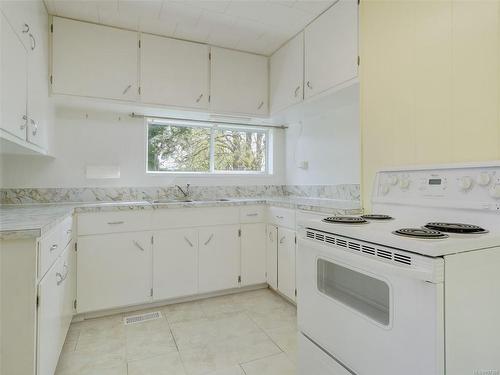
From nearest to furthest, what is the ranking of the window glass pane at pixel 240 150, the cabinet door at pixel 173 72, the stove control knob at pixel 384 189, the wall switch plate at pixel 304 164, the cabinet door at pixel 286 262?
the stove control knob at pixel 384 189 < the cabinet door at pixel 286 262 < the cabinet door at pixel 173 72 < the wall switch plate at pixel 304 164 < the window glass pane at pixel 240 150

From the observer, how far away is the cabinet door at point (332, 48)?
6.25 feet

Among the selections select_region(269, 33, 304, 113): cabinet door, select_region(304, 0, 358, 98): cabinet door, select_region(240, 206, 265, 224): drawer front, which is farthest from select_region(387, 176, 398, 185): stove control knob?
select_region(240, 206, 265, 224): drawer front

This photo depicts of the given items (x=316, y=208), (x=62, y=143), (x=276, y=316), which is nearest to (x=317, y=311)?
(x=316, y=208)

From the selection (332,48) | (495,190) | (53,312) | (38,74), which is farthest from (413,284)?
(38,74)

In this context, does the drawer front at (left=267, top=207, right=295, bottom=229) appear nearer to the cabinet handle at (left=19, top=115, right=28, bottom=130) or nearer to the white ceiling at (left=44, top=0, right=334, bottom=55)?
the white ceiling at (left=44, top=0, right=334, bottom=55)

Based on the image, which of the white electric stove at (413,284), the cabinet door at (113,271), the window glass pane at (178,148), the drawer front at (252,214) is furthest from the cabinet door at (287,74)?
the cabinet door at (113,271)

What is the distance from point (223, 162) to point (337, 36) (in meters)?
1.65

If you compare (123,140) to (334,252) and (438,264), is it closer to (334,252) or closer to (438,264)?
(334,252)

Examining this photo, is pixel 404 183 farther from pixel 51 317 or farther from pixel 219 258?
pixel 51 317

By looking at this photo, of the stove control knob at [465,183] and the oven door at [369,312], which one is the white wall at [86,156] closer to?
the oven door at [369,312]

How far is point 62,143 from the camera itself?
2.50 m

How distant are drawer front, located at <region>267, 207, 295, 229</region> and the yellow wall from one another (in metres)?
0.66

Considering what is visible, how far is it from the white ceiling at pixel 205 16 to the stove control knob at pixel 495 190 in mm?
1630

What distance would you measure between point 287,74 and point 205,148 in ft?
3.68
